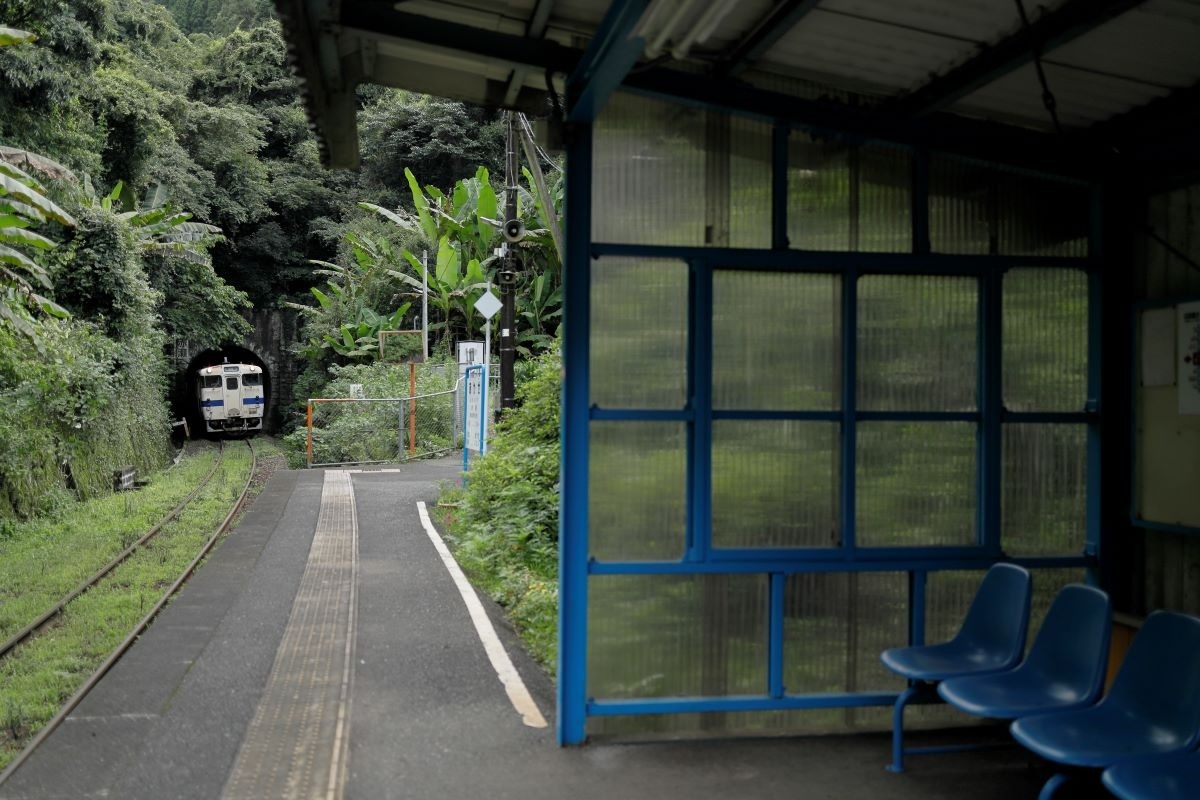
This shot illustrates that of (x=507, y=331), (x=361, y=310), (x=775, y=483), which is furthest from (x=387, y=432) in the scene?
(x=775, y=483)

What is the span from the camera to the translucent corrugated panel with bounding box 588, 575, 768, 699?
4805 mm

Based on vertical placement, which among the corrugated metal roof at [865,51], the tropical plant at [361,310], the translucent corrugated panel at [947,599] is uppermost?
the tropical plant at [361,310]

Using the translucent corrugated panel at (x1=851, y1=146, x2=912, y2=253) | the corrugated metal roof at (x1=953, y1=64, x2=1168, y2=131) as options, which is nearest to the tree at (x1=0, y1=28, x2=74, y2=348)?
the translucent corrugated panel at (x1=851, y1=146, x2=912, y2=253)

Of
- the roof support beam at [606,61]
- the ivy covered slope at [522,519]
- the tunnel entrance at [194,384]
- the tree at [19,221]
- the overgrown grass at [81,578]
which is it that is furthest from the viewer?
the tunnel entrance at [194,384]

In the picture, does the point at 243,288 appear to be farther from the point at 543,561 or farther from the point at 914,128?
the point at 914,128

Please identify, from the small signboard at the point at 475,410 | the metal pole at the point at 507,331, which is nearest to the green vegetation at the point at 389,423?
the metal pole at the point at 507,331

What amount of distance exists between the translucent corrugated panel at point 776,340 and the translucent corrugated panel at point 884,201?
0.29 metres

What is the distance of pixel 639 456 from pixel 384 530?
348 inches

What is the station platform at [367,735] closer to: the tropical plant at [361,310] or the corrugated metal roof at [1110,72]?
the corrugated metal roof at [1110,72]

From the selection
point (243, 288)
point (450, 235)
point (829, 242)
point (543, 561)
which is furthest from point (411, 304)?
point (829, 242)

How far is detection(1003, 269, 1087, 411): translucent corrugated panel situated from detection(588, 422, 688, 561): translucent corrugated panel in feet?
5.75

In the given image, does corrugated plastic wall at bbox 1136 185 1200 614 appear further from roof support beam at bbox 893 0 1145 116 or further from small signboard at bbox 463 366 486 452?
small signboard at bbox 463 366 486 452

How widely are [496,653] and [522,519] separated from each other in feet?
11.8

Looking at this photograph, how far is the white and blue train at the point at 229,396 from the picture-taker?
34.3m
